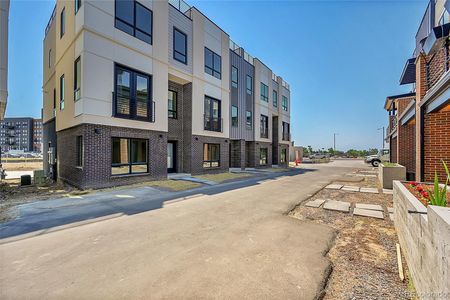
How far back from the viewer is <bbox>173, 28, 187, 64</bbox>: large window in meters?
13.8

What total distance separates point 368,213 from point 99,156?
11.1 m

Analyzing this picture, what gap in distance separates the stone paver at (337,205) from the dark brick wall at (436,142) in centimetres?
267

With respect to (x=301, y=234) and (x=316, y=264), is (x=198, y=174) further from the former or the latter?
(x=316, y=264)

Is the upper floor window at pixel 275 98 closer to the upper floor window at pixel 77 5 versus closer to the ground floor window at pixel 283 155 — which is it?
the ground floor window at pixel 283 155

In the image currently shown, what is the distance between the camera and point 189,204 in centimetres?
764

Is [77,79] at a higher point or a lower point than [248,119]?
higher

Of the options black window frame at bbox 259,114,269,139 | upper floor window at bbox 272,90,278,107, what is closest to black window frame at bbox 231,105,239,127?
black window frame at bbox 259,114,269,139

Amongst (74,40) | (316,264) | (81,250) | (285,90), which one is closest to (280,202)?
(316,264)

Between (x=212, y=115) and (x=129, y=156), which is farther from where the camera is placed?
(x=212, y=115)

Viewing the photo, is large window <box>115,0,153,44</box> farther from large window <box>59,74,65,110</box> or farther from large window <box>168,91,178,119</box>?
large window <box>59,74,65,110</box>

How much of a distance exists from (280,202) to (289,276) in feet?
16.3

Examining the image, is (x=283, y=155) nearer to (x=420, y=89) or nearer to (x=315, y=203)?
(x=315, y=203)

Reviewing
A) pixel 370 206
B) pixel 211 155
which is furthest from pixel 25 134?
pixel 370 206

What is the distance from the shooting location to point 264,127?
24.6 meters
